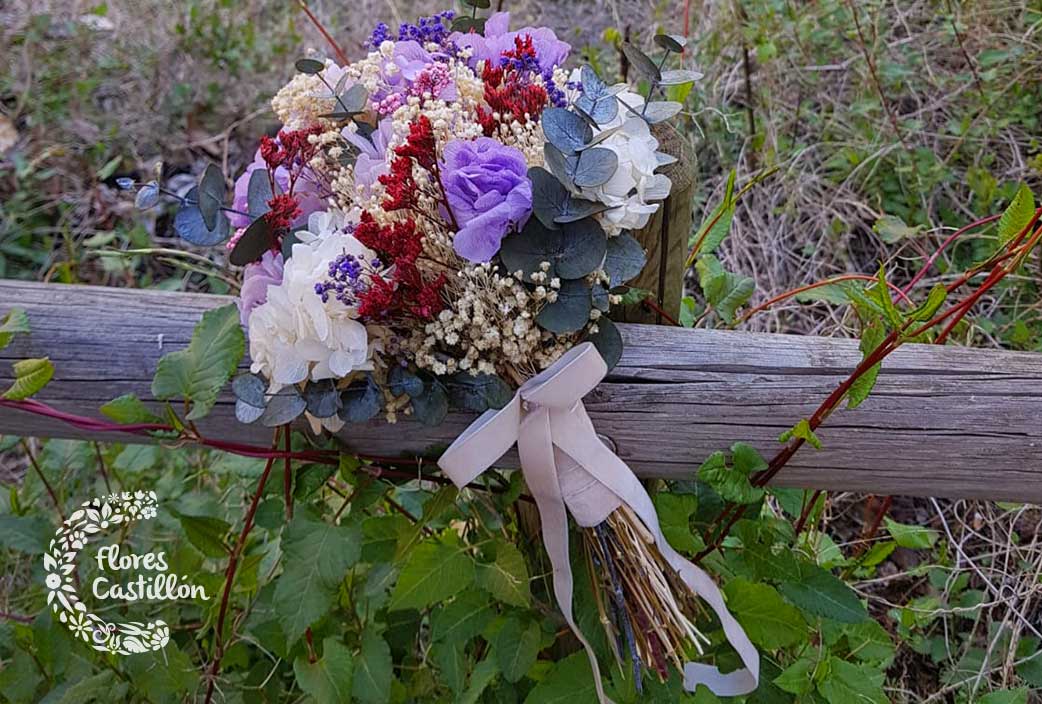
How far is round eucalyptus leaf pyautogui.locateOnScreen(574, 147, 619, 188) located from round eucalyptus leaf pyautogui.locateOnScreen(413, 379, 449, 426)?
0.26 m

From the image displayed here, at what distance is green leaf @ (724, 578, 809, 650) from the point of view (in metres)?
1.03

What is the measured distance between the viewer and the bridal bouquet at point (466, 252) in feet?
2.78

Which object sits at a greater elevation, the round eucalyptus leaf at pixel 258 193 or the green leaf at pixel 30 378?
the round eucalyptus leaf at pixel 258 193

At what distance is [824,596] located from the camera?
1067 mm

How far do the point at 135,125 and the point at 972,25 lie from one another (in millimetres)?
2783

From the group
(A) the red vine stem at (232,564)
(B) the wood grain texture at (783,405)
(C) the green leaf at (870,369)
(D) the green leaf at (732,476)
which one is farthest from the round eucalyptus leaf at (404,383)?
(C) the green leaf at (870,369)

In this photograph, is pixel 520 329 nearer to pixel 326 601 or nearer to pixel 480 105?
pixel 480 105

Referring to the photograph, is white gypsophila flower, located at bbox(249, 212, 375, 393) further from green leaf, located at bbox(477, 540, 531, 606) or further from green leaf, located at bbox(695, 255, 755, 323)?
green leaf, located at bbox(695, 255, 755, 323)

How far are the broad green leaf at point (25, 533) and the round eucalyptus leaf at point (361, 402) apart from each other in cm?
88

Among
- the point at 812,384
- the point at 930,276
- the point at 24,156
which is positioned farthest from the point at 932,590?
the point at 24,156

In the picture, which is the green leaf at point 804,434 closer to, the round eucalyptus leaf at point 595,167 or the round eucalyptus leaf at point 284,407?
the round eucalyptus leaf at point 595,167

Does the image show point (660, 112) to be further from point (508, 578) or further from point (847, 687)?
point (847, 687)

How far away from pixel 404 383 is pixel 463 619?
40 cm

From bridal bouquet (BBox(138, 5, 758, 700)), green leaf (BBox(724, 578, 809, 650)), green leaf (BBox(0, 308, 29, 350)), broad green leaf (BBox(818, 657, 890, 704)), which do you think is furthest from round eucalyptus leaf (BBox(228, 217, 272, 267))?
broad green leaf (BBox(818, 657, 890, 704))
